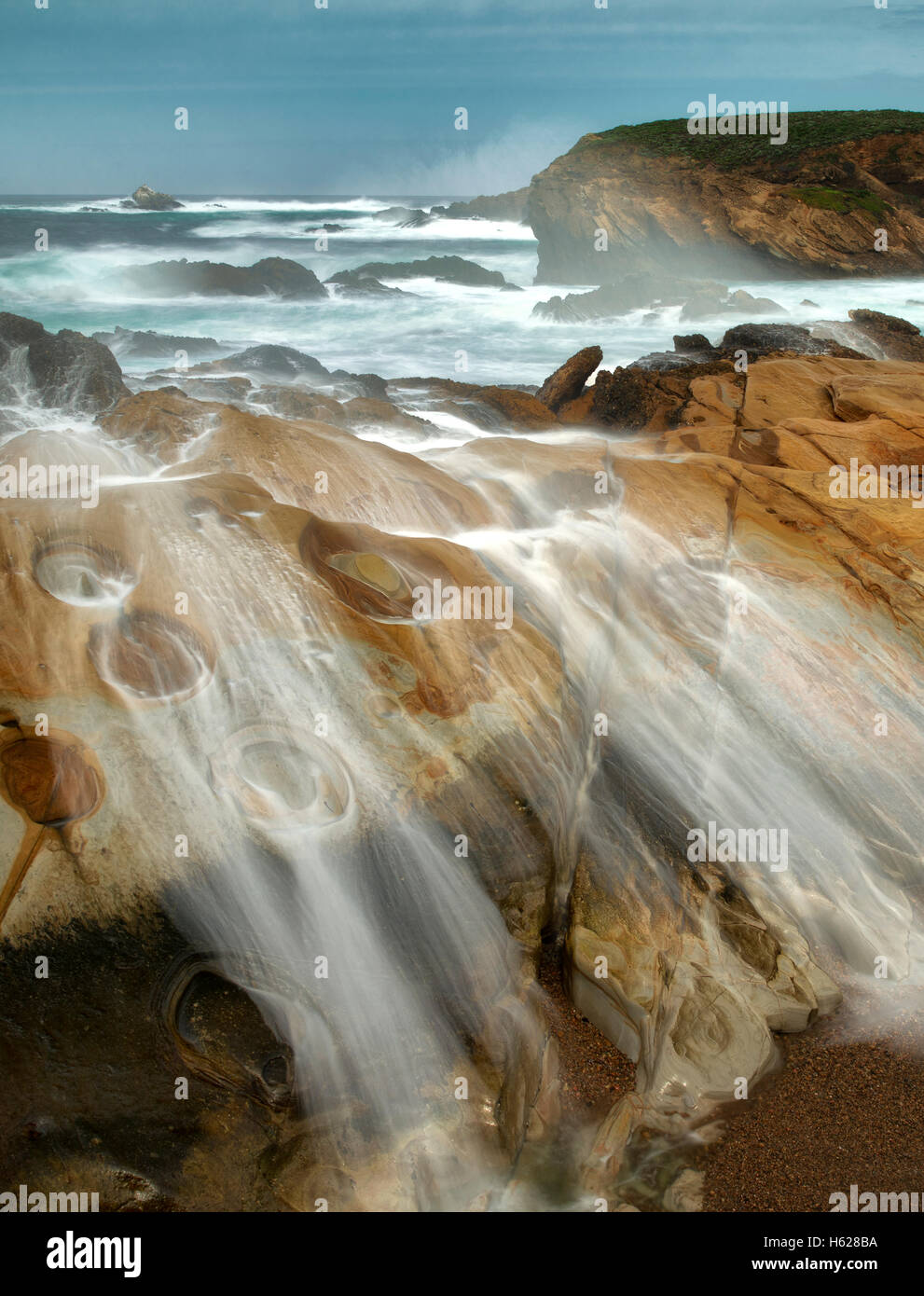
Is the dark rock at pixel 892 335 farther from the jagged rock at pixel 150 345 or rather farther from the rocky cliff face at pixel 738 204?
the rocky cliff face at pixel 738 204

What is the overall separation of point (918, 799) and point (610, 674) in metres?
2.67

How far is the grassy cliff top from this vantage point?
1768 inches

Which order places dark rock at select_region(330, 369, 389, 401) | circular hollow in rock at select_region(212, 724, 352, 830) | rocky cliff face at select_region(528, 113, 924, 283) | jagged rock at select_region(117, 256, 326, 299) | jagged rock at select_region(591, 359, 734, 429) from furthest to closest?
rocky cliff face at select_region(528, 113, 924, 283) → jagged rock at select_region(117, 256, 326, 299) → dark rock at select_region(330, 369, 389, 401) → jagged rock at select_region(591, 359, 734, 429) → circular hollow in rock at select_region(212, 724, 352, 830)

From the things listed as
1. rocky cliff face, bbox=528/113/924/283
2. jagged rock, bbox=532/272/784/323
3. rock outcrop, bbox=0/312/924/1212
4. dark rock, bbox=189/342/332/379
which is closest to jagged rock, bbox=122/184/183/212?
rocky cliff face, bbox=528/113/924/283

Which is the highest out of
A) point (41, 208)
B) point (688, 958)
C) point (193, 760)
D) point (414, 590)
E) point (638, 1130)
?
point (41, 208)

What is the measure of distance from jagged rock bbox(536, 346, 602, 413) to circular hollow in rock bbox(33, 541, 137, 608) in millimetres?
10197

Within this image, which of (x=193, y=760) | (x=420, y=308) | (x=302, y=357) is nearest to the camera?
(x=193, y=760)

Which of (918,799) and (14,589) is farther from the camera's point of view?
(918,799)

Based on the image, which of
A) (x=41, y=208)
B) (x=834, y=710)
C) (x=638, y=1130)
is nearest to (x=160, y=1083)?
(x=638, y=1130)

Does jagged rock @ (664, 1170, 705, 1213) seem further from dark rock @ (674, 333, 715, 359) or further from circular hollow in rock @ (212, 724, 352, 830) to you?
dark rock @ (674, 333, 715, 359)

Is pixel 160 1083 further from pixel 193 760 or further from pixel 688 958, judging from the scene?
pixel 688 958

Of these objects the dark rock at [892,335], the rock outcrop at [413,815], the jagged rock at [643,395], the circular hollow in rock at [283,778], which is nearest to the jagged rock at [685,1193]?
the rock outcrop at [413,815]

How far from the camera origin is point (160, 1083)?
5.03 metres

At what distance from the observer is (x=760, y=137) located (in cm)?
4819
